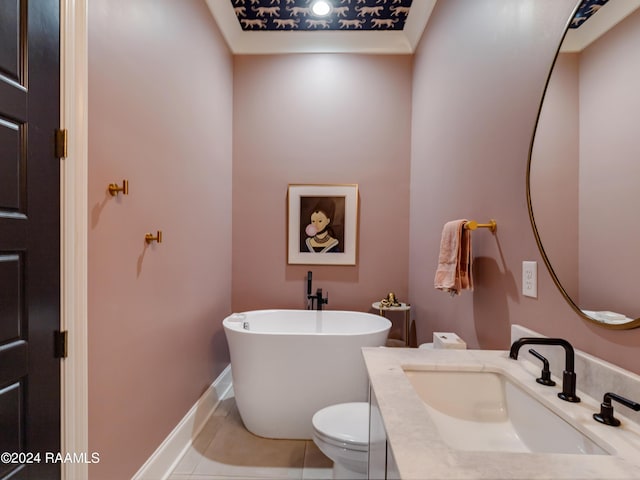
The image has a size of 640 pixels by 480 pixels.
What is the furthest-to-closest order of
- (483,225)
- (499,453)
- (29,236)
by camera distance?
(483,225) < (29,236) < (499,453)

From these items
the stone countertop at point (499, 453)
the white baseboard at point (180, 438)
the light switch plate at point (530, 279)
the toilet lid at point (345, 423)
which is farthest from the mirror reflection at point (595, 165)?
the white baseboard at point (180, 438)

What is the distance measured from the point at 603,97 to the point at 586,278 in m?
0.49

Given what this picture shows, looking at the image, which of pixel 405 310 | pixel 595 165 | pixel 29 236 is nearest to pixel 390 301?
pixel 405 310

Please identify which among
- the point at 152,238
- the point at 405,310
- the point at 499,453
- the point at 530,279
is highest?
the point at 152,238

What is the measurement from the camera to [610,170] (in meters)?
0.81

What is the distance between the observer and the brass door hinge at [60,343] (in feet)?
3.44

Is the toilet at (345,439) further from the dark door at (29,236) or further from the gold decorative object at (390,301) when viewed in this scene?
the gold decorative object at (390,301)

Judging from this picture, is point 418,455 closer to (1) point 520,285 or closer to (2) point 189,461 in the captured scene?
(1) point 520,285

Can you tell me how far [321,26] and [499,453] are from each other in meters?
3.14

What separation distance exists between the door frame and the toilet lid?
3.04ft

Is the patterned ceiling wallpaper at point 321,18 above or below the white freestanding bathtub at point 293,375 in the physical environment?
above

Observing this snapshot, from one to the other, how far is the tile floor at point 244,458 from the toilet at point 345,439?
33 cm

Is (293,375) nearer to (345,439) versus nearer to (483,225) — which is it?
(345,439)

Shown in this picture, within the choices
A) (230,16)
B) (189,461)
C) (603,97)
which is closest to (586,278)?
(603,97)
